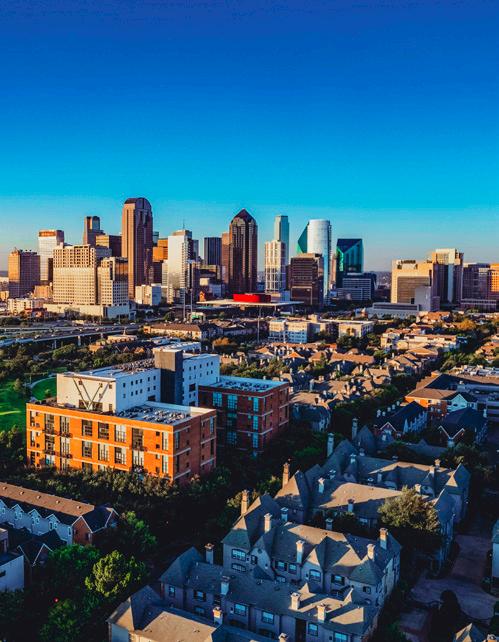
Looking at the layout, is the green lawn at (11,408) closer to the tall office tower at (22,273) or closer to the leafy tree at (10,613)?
the leafy tree at (10,613)

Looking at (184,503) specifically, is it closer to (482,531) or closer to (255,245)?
(482,531)

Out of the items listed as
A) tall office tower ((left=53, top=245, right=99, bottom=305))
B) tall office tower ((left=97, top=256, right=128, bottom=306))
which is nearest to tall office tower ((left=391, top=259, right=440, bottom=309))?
tall office tower ((left=97, top=256, right=128, bottom=306))

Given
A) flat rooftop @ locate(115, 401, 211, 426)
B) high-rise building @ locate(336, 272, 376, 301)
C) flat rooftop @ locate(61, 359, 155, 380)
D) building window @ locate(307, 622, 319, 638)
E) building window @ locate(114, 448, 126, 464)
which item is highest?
high-rise building @ locate(336, 272, 376, 301)

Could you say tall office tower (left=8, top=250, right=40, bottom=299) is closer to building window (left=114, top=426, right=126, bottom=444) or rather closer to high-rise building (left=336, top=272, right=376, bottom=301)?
high-rise building (left=336, top=272, right=376, bottom=301)

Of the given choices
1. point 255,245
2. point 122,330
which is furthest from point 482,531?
point 255,245

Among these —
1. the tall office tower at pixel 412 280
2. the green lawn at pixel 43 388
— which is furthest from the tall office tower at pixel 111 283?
the green lawn at pixel 43 388

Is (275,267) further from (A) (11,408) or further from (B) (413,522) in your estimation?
(B) (413,522)
